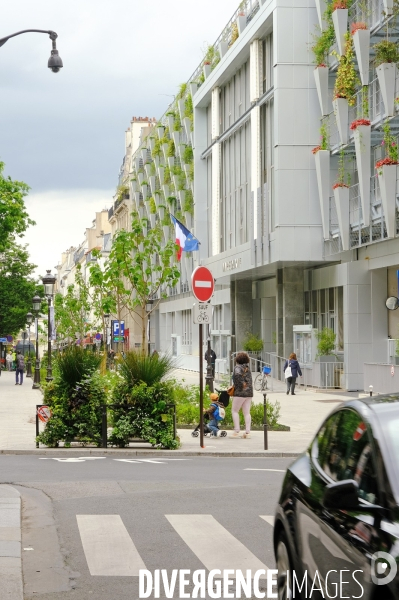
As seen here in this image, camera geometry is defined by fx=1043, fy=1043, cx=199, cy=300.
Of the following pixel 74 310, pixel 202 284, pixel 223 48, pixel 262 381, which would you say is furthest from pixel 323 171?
pixel 74 310

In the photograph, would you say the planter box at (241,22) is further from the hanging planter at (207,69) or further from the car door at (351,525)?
the car door at (351,525)

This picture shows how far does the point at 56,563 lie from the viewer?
7.89 m

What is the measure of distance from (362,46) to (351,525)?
33.7 m

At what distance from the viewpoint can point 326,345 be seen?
41.3 metres

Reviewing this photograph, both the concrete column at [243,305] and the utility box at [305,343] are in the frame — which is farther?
the concrete column at [243,305]

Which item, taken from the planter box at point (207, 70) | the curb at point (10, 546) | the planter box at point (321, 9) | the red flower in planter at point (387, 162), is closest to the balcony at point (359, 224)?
the red flower in planter at point (387, 162)

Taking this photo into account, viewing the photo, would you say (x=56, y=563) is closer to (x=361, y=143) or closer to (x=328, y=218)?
(x=361, y=143)

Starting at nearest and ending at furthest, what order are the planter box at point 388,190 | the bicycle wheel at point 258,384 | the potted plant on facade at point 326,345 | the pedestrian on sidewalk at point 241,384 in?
the pedestrian on sidewalk at point 241,384, the planter box at point 388,190, the potted plant on facade at point 326,345, the bicycle wheel at point 258,384

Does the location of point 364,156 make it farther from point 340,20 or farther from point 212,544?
point 212,544

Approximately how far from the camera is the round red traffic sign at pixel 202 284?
1884cm

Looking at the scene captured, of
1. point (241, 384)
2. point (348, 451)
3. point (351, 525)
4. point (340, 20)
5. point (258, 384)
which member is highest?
point (340, 20)

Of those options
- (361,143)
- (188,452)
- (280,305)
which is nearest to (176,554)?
(188,452)

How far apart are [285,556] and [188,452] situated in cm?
1255

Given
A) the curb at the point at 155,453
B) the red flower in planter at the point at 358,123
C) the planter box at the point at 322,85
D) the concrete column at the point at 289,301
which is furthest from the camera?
the concrete column at the point at 289,301
